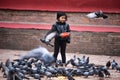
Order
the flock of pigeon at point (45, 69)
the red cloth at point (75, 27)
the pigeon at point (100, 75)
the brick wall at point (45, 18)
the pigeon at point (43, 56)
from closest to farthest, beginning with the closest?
the flock of pigeon at point (45, 69) < the pigeon at point (100, 75) < the pigeon at point (43, 56) < the red cloth at point (75, 27) < the brick wall at point (45, 18)

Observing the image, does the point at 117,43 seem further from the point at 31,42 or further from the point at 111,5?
the point at 31,42

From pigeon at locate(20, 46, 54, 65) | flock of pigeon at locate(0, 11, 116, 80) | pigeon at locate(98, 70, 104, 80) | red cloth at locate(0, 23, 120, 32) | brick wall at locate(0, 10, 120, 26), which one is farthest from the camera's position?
brick wall at locate(0, 10, 120, 26)

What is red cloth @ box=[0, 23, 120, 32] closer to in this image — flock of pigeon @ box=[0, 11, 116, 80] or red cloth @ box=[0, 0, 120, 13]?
red cloth @ box=[0, 0, 120, 13]

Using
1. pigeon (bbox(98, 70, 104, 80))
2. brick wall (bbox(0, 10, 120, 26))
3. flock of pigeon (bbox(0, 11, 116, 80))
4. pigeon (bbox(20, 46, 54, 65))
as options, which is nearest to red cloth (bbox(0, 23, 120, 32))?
brick wall (bbox(0, 10, 120, 26))

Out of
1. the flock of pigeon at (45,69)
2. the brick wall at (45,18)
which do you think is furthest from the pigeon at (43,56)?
the brick wall at (45,18)

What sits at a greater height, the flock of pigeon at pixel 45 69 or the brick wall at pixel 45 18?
the brick wall at pixel 45 18

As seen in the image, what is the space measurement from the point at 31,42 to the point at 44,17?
1.09 m

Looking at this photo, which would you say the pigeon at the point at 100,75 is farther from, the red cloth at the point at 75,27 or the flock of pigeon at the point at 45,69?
the red cloth at the point at 75,27

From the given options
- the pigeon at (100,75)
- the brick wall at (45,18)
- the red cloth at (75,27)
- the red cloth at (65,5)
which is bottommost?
the pigeon at (100,75)

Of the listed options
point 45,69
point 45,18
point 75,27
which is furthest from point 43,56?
point 45,18

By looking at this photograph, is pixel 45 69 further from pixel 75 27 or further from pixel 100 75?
pixel 75 27

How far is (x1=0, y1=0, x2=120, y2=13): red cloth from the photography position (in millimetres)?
12234

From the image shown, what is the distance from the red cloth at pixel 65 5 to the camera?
1223cm

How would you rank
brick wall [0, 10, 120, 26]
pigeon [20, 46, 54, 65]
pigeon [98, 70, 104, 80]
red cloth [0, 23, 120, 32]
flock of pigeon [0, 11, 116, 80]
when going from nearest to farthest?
flock of pigeon [0, 11, 116, 80]
pigeon [98, 70, 104, 80]
pigeon [20, 46, 54, 65]
red cloth [0, 23, 120, 32]
brick wall [0, 10, 120, 26]
